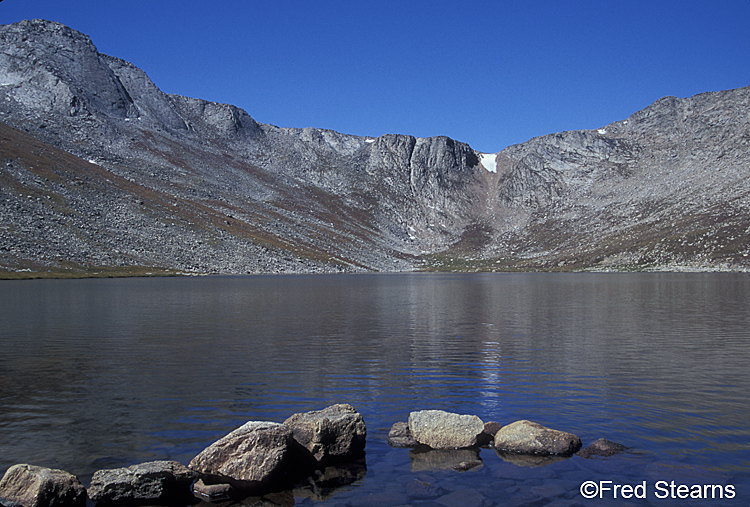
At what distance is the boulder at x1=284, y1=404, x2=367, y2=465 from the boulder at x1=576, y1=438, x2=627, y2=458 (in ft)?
24.5

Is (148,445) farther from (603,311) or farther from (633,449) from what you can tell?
(603,311)

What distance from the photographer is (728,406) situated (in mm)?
22250

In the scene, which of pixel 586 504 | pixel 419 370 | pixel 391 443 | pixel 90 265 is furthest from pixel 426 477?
pixel 90 265

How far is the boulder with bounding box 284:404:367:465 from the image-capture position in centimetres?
1736

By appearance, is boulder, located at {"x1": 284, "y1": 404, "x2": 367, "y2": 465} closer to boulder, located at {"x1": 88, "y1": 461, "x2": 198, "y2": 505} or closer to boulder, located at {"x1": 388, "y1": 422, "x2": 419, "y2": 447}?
boulder, located at {"x1": 388, "y1": 422, "x2": 419, "y2": 447}

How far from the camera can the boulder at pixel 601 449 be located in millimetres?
17203

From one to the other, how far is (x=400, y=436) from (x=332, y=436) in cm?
284

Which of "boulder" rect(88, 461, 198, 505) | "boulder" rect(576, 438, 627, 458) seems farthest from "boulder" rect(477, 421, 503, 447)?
"boulder" rect(88, 461, 198, 505)

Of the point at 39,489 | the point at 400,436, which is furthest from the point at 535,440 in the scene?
the point at 39,489

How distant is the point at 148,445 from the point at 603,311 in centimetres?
5461

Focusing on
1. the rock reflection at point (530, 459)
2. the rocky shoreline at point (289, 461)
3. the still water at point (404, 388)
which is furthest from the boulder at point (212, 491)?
the rock reflection at point (530, 459)

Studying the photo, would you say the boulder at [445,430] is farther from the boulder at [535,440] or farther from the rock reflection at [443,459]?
the boulder at [535,440]

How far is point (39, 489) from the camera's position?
43.3 ft

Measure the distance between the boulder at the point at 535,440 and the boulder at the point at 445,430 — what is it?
36.6 inches
